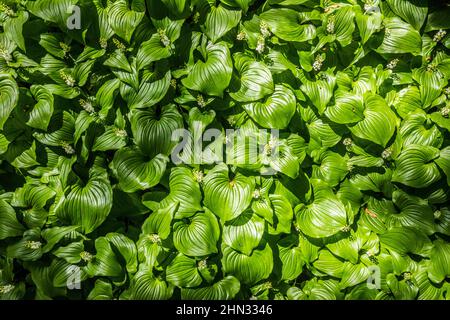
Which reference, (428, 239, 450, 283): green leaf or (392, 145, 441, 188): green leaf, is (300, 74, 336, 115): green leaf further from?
(428, 239, 450, 283): green leaf

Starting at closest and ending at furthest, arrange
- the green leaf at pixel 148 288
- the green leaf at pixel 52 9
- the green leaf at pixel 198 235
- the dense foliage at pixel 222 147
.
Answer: the green leaf at pixel 52 9, the dense foliage at pixel 222 147, the green leaf at pixel 198 235, the green leaf at pixel 148 288

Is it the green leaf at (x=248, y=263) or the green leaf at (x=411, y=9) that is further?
the green leaf at (x=248, y=263)

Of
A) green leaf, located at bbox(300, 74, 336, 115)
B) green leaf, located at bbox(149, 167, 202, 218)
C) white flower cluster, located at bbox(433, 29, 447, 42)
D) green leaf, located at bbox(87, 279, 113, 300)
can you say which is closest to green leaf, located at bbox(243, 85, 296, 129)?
green leaf, located at bbox(300, 74, 336, 115)

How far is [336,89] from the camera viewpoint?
1.95 meters

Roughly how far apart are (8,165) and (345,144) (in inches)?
77.3

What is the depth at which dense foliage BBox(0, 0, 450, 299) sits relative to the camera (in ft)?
5.97

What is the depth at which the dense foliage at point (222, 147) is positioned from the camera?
1.82 m

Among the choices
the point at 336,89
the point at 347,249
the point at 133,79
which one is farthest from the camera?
the point at 347,249

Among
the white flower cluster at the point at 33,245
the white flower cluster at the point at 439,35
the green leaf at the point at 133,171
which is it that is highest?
the white flower cluster at the point at 439,35

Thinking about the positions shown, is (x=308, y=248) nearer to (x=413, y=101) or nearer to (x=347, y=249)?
(x=347, y=249)

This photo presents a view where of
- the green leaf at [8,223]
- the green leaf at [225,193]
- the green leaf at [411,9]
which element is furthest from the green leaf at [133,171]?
the green leaf at [411,9]

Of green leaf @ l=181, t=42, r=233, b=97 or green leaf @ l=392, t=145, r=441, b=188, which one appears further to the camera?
green leaf @ l=392, t=145, r=441, b=188

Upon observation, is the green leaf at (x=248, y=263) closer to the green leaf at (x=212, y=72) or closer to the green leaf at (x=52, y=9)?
the green leaf at (x=212, y=72)
